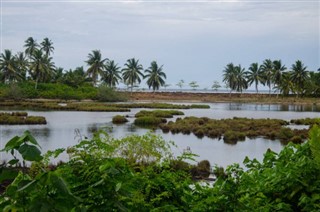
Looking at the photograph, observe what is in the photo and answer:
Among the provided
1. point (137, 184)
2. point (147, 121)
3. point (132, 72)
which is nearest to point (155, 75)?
point (132, 72)

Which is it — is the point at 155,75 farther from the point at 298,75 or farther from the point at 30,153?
the point at 30,153

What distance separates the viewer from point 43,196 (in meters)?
1.94

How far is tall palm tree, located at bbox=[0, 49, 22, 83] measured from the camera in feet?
289

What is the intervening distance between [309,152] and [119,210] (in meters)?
2.73

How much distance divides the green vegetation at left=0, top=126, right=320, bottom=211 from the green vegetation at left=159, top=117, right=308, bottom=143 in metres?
31.8

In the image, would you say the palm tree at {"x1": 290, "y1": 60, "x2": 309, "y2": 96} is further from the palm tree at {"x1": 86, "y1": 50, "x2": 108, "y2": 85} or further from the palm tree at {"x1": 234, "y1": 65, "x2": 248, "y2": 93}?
the palm tree at {"x1": 86, "y1": 50, "x2": 108, "y2": 85}

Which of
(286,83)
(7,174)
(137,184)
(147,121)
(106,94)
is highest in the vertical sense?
(286,83)

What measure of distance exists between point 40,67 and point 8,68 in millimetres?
6311

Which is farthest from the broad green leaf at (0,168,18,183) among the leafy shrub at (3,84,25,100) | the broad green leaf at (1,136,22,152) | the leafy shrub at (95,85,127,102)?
the leafy shrub at (95,85,127,102)

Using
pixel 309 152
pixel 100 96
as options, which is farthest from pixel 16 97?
pixel 309 152

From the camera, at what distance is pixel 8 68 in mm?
89375

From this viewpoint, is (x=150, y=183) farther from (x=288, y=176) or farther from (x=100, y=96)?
(x=100, y=96)

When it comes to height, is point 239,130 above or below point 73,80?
below

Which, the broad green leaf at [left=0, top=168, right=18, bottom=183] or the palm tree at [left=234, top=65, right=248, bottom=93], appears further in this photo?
the palm tree at [left=234, top=65, right=248, bottom=93]
